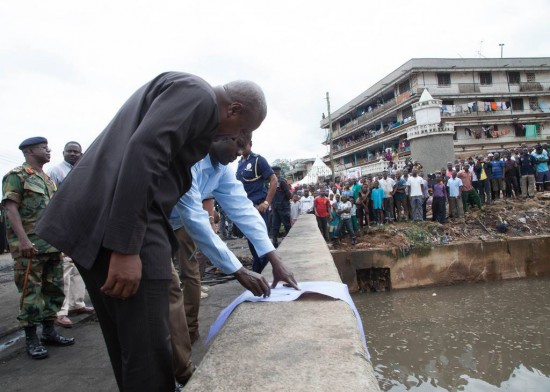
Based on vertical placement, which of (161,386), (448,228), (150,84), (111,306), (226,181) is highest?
(150,84)

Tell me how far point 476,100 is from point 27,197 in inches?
1309

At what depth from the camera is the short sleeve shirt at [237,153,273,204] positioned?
4.54m

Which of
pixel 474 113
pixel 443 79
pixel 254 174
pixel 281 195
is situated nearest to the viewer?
pixel 254 174

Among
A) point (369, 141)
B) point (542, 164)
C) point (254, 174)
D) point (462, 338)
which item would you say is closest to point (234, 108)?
point (254, 174)

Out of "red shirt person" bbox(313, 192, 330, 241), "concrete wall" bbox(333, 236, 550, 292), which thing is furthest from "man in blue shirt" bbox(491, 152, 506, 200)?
"red shirt person" bbox(313, 192, 330, 241)

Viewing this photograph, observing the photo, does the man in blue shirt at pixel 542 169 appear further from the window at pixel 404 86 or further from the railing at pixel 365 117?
the railing at pixel 365 117

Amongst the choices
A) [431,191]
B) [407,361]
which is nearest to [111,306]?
[407,361]

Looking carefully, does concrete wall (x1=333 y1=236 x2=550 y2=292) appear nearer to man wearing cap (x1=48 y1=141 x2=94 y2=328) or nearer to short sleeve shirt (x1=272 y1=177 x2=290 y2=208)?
short sleeve shirt (x1=272 y1=177 x2=290 y2=208)

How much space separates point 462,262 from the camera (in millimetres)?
9305

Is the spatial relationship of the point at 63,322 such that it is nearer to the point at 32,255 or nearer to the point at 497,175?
the point at 32,255

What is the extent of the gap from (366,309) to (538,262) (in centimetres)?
495

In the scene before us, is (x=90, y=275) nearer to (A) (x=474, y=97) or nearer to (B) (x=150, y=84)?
(B) (x=150, y=84)

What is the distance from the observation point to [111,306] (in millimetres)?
1228

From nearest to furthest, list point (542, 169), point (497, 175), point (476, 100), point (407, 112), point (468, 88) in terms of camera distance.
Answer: point (497, 175), point (542, 169), point (476, 100), point (468, 88), point (407, 112)
